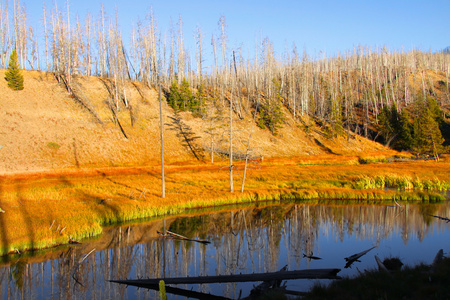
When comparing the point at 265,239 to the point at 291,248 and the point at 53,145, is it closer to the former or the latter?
the point at 291,248

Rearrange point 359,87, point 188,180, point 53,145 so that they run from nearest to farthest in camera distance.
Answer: point 188,180 → point 53,145 → point 359,87

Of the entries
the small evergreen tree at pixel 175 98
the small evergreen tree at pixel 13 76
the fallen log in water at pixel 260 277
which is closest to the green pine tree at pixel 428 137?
the small evergreen tree at pixel 175 98

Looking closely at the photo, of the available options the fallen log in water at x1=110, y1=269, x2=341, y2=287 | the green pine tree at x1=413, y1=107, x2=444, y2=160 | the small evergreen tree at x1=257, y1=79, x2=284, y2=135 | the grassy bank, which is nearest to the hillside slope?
the small evergreen tree at x1=257, y1=79, x2=284, y2=135

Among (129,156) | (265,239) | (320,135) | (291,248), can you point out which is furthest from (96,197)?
(320,135)

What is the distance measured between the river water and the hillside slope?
73.1ft

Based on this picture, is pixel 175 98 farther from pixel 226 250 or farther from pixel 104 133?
pixel 226 250

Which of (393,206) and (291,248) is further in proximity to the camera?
(393,206)

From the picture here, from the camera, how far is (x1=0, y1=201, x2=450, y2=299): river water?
1171 cm

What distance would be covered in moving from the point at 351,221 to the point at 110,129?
151 ft

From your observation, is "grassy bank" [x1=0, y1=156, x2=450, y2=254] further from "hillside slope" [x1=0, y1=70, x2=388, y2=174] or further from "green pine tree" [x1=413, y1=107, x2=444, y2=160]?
"green pine tree" [x1=413, y1=107, x2=444, y2=160]

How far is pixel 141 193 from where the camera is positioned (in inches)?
1009

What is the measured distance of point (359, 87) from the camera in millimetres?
117250

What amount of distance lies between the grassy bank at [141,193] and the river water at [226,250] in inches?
54.2

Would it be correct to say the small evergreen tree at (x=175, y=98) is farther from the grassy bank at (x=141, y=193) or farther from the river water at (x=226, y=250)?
the river water at (x=226, y=250)
